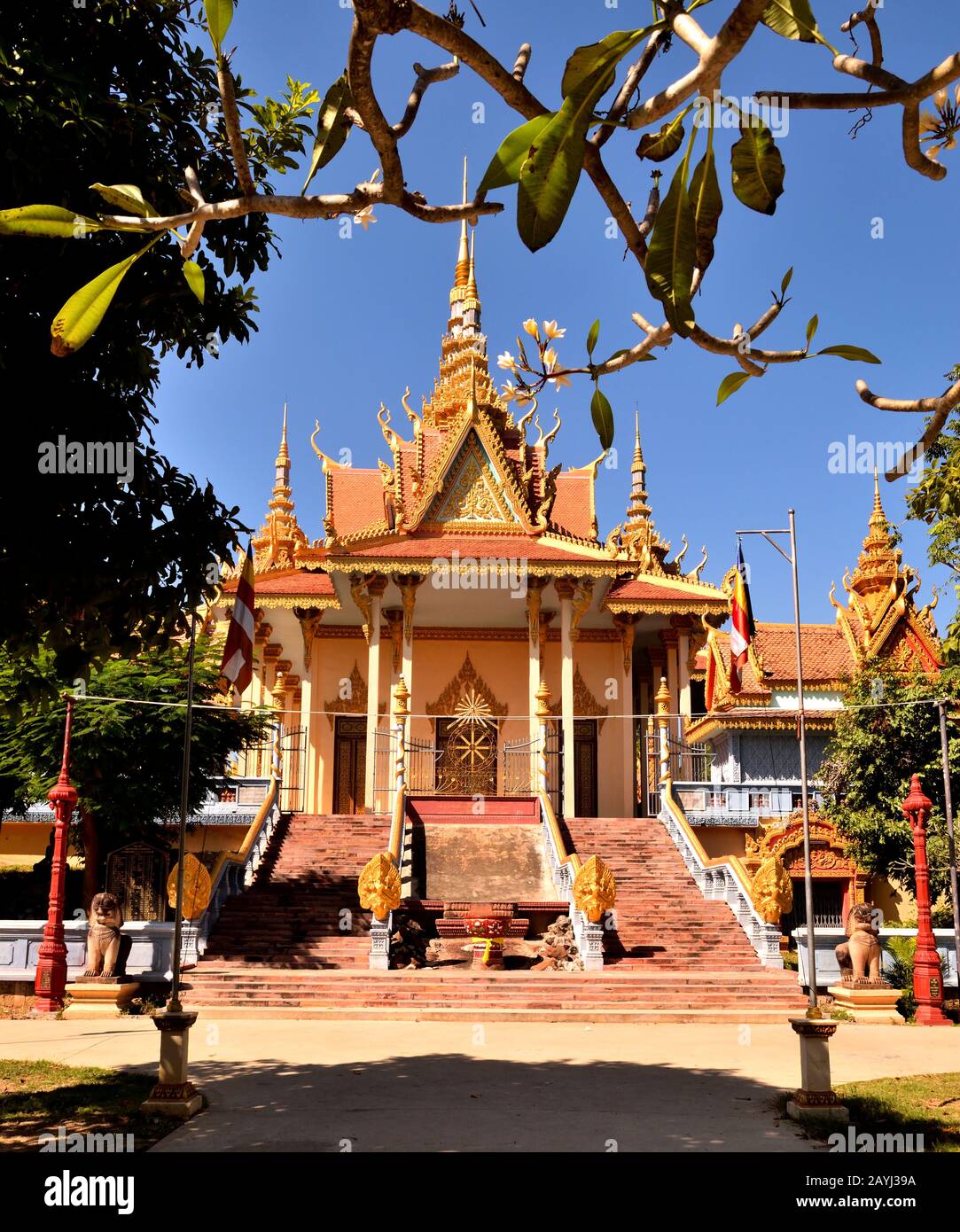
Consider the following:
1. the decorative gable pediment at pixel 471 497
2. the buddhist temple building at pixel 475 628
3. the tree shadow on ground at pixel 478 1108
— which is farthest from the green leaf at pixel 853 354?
the decorative gable pediment at pixel 471 497

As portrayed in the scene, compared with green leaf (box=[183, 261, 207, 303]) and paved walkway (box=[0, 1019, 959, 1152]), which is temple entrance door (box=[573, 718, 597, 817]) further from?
green leaf (box=[183, 261, 207, 303])

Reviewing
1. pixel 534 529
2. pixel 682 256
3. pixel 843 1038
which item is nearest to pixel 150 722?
pixel 534 529

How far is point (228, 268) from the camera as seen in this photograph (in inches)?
287

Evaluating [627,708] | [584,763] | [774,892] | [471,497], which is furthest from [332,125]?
[584,763]

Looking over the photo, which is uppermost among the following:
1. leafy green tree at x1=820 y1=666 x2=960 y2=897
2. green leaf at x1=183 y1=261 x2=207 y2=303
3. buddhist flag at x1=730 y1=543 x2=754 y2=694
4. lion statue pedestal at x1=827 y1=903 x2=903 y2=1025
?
buddhist flag at x1=730 y1=543 x2=754 y2=694

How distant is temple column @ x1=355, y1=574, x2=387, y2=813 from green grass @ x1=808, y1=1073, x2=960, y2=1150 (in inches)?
515

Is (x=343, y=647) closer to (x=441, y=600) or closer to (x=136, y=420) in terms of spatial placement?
(x=441, y=600)

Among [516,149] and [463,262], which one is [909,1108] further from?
[463,262]

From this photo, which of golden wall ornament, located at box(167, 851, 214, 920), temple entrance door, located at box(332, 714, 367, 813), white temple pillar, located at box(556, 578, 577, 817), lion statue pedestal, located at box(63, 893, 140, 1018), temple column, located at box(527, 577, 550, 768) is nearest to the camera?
lion statue pedestal, located at box(63, 893, 140, 1018)

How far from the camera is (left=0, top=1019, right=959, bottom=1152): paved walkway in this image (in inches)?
295

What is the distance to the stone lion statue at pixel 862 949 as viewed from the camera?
50.0 ft

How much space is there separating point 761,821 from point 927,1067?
441 inches

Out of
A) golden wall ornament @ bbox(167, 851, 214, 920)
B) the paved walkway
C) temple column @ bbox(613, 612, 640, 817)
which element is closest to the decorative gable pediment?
temple column @ bbox(613, 612, 640, 817)

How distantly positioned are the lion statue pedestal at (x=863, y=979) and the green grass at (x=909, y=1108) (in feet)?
16.1
